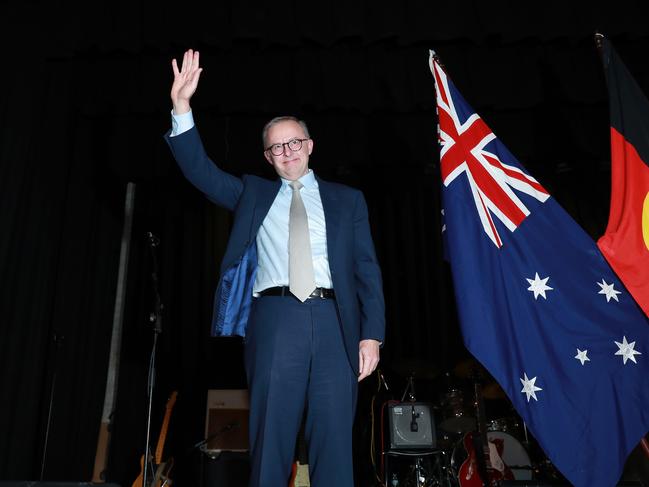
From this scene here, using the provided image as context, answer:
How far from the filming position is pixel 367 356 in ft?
6.17

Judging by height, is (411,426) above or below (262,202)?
below

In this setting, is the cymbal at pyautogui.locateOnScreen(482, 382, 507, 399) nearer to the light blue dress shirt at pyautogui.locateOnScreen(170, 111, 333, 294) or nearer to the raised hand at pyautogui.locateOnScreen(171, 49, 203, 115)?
the light blue dress shirt at pyautogui.locateOnScreen(170, 111, 333, 294)

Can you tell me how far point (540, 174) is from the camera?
5578 millimetres

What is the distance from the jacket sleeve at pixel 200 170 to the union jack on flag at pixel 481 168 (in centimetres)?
113

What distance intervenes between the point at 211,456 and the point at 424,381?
2.10 m

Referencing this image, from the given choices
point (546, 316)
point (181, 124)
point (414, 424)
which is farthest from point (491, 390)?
point (181, 124)

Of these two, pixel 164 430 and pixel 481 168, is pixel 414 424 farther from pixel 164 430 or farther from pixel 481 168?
pixel 481 168

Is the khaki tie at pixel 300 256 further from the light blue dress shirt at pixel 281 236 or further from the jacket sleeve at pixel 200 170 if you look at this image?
the jacket sleeve at pixel 200 170

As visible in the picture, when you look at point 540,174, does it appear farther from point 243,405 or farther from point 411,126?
point 243,405

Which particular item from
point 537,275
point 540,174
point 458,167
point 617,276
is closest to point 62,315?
point 458,167

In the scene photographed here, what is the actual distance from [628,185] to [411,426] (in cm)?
243

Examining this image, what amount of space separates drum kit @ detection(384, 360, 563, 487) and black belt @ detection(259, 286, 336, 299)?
251 centimetres

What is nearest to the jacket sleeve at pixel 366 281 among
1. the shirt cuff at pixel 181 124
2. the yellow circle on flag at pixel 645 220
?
the shirt cuff at pixel 181 124

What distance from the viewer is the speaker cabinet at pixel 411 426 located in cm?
429
